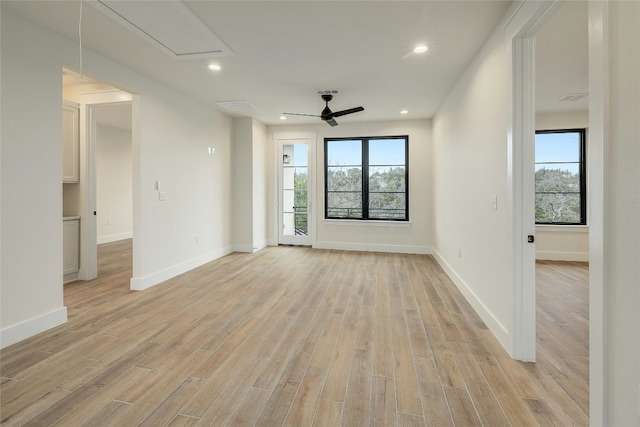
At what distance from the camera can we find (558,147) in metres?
5.40

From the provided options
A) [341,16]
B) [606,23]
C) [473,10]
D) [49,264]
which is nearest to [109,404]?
[49,264]

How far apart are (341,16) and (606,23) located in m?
1.82

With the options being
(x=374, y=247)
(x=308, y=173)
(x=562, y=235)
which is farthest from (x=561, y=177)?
(x=308, y=173)

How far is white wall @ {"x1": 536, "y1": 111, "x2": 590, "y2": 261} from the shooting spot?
5238mm

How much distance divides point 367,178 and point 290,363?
473 centimetres

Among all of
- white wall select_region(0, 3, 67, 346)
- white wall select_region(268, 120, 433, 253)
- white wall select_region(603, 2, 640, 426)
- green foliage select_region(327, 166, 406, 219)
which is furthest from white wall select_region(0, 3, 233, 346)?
white wall select_region(603, 2, 640, 426)

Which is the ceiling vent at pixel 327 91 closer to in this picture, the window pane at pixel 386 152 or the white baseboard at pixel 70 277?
the window pane at pixel 386 152

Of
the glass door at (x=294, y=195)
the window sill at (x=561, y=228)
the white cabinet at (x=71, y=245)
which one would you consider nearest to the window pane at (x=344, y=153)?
the glass door at (x=294, y=195)

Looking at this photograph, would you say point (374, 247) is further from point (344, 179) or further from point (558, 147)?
point (558, 147)

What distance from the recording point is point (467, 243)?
3.40m

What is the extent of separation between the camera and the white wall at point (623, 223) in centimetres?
104

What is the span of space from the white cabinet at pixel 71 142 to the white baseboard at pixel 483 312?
16.6 ft

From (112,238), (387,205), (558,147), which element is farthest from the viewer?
(112,238)

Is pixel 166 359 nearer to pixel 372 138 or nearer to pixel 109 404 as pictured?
pixel 109 404
